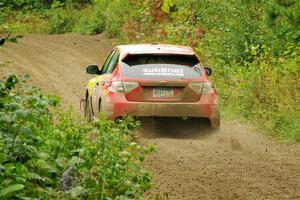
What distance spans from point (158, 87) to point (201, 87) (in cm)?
72

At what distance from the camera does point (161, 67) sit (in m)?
13.1

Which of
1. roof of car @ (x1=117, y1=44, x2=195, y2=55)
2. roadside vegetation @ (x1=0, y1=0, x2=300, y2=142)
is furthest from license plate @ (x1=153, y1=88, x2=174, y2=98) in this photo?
roadside vegetation @ (x1=0, y1=0, x2=300, y2=142)

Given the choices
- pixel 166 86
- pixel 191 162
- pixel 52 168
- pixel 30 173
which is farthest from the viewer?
pixel 166 86

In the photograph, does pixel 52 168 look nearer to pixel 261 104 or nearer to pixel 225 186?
pixel 225 186

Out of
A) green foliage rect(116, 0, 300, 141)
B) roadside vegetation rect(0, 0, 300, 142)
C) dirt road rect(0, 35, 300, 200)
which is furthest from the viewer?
green foliage rect(116, 0, 300, 141)

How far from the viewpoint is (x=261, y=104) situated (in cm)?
1609

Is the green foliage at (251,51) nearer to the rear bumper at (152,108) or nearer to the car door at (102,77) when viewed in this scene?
the rear bumper at (152,108)

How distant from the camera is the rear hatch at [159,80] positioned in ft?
42.3

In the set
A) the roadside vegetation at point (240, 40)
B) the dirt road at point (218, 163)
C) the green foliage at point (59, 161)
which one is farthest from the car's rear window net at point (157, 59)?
the green foliage at point (59, 161)

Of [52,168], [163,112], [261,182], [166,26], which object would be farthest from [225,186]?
[166,26]

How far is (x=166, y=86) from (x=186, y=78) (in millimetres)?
380

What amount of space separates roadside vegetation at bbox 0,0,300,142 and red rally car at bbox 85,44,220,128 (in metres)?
1.22

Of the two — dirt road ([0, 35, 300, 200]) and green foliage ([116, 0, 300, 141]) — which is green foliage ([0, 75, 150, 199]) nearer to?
dirt road ([0, 35, 300, 200])

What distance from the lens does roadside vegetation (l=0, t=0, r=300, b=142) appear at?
1466 cm
